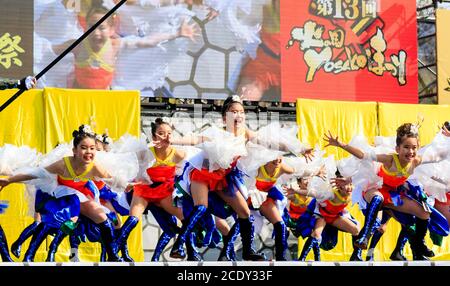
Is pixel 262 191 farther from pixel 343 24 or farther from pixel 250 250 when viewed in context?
pixel 343 24

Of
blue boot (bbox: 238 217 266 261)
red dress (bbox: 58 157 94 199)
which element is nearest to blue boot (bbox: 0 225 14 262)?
red dress (bbox: 58 157 94 199)

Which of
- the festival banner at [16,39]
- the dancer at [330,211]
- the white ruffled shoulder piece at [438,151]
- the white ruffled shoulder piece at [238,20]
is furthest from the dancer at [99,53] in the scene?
the white ruffled shoulder piece at [438,151]

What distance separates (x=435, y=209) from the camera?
9141 millimetres

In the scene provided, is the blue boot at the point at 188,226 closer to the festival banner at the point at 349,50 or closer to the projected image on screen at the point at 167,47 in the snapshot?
the projected image on screen at the point at 167,47

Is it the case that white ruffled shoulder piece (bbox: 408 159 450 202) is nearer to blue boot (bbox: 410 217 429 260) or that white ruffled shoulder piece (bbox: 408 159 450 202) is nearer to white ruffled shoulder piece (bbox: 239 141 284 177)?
blue boot (bbox: 410 217 429 260)

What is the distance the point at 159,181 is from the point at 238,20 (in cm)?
364

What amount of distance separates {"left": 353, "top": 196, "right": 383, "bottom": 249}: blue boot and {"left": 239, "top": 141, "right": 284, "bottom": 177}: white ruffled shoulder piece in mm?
1141

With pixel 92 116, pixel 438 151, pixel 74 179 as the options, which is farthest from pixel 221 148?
pixel 92 116

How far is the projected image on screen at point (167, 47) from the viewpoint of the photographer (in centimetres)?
1116

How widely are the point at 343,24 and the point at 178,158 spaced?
444cm

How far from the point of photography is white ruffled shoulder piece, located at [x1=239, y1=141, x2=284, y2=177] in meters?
7.61

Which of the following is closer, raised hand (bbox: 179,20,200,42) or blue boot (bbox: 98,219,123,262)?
blue boot (bbox: 98,219,123,262)

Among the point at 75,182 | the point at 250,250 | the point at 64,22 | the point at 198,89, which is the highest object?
the point at 64,22
